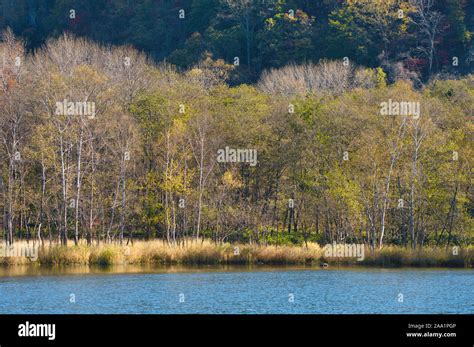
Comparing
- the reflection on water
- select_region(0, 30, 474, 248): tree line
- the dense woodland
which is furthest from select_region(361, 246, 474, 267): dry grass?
the reflection on water

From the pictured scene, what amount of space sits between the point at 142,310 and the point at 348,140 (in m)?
30.5

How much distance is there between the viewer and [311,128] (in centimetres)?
7044

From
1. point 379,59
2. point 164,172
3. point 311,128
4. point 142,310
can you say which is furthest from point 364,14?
point 142,310

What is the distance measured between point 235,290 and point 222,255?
13.0m

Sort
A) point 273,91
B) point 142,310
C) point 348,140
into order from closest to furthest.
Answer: point 142,310 < point 348,140 < point 273,91

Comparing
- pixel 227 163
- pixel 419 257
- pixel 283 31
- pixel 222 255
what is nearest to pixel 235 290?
pixel 222 255

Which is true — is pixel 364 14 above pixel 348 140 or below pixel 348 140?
above

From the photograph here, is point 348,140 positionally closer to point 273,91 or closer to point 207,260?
point 207,260

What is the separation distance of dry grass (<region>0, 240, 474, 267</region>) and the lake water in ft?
7.15

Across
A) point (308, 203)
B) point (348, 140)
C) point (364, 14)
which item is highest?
point (364, 14)

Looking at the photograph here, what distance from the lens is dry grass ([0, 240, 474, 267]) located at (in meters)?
57.2

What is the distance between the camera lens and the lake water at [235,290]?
40.8 m

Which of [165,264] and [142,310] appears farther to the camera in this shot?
[165,264]
